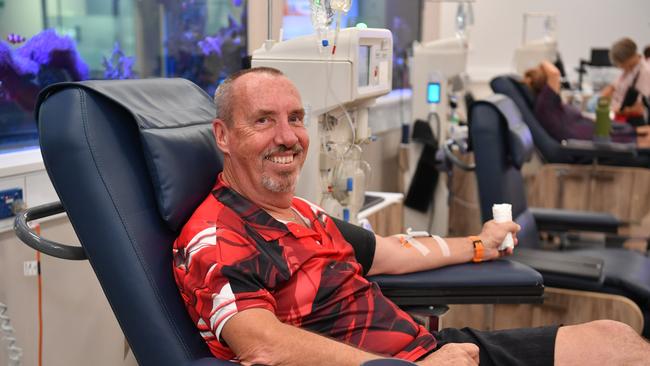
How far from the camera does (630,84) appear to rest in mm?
5988

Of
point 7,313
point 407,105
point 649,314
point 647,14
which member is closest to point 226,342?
point 7,313

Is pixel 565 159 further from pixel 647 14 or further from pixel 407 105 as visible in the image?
pixel 647 14

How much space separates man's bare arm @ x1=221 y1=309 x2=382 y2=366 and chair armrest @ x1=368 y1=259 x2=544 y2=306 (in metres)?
0.50

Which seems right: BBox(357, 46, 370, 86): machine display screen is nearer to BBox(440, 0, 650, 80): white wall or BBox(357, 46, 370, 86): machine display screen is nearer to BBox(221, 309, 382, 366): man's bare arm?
BBox(221, 309, 382, 366): man's bare arm

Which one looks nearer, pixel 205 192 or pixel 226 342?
pixel 226 342

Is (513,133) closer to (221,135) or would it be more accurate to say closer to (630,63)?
(221,135)

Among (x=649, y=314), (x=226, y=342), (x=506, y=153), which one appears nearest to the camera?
(x=226, y=342)

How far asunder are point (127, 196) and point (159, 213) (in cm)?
10

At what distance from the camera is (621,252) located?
3053mm

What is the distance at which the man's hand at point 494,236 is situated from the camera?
2.16m

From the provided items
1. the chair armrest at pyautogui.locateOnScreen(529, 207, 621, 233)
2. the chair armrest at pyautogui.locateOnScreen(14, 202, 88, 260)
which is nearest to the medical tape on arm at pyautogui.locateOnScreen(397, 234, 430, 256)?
the chair armrest at pyautogui.locateOnScreen(14, 202, 88, 260)

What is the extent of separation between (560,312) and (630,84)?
12.6ft

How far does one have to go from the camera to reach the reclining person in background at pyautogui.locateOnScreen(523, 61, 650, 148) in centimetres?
489

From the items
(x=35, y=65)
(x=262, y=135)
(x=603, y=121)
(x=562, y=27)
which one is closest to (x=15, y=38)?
(x=35, y=65)
